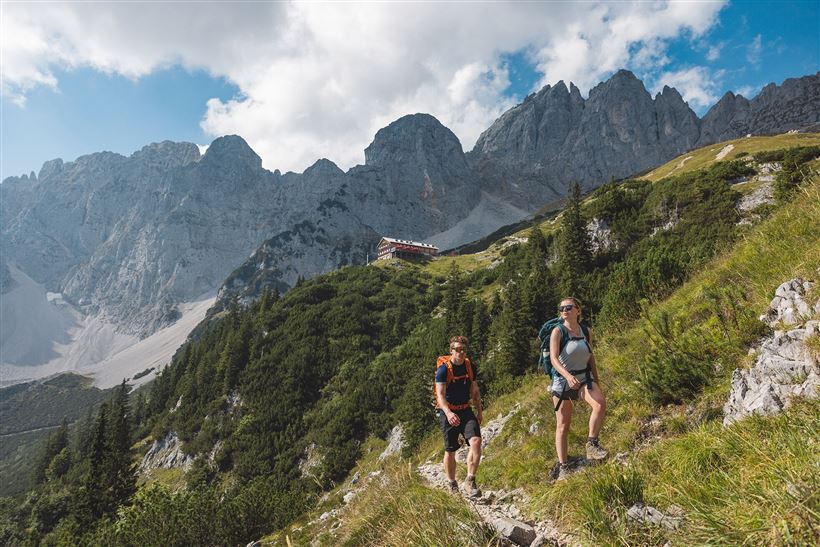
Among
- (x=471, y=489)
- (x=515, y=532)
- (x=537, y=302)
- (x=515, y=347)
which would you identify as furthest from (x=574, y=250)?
(x=515, y=532)

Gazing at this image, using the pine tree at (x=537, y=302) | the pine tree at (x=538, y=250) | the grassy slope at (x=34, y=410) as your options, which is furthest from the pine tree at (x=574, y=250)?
the grassy slope at (x=34, y=410)

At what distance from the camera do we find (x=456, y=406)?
6.80 m

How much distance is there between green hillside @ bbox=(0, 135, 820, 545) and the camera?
12.7ft

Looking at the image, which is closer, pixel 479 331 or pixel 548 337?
pixel 548 337

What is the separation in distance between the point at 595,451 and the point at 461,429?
2056 millimetres

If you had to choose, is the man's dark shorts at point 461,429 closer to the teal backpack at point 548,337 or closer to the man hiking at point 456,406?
the man hiking at point 456,406

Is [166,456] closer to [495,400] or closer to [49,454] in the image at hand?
[49,454]

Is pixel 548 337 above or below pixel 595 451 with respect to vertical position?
above

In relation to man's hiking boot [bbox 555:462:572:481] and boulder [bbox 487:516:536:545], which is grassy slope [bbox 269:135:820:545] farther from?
man's hiking boot [bbox 555:462:572:481]

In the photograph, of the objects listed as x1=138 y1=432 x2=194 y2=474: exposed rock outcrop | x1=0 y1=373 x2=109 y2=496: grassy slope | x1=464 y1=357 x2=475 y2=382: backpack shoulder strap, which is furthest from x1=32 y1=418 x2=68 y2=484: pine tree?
x1=464 y1=357 x2=475 y2=382: backpack shoulder strap

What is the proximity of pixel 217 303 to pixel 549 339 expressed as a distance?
215 meters

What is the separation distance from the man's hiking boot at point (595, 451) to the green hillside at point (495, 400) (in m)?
0.41

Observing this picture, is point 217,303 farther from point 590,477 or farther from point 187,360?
point 590,477

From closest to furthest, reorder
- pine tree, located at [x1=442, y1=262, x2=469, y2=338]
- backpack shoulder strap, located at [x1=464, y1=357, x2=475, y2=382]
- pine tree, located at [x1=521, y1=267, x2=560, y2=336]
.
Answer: backpack shoulder strap, located at [x1=464, y1=357, x2=475, y2=382] < pine tree, located at [x1=521, y1=267, x2=560, y2=336] < pine tree, located at [x1=442, y1=262, x2=469, y2=338]
